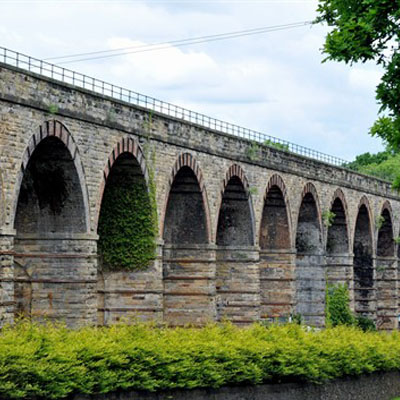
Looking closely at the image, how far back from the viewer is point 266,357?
85.0 feet

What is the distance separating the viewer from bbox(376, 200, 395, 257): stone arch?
61.8 metres

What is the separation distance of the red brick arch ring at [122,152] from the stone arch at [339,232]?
2043cm

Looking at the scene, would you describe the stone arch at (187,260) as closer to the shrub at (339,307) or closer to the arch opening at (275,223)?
the arch opening at (275,223)

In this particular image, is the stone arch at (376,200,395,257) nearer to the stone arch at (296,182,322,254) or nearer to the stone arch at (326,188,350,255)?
the stone arch at (326,188,350,255)

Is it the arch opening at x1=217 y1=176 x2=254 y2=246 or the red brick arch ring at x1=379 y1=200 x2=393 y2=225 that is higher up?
the red brick arch ring at x1=379 y1=200 x2=393 y2=225

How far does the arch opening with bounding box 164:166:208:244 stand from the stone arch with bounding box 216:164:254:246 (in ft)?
12.0

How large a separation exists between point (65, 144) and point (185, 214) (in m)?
9.37

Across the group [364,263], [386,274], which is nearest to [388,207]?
[386,274]

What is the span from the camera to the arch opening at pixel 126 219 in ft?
115

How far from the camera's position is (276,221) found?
154 feet

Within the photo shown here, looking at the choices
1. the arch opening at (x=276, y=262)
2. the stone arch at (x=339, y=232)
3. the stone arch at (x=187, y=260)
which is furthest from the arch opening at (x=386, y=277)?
the stone arch at (x=187, y=260)

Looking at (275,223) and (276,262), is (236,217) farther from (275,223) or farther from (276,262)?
(276,262)

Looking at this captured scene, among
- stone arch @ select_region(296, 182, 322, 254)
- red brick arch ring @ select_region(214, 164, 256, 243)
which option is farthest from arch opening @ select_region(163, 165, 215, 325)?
stone arch @ select_region(296, 182, 322, 254)

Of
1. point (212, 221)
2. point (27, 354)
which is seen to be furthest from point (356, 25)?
point (212, 221)
